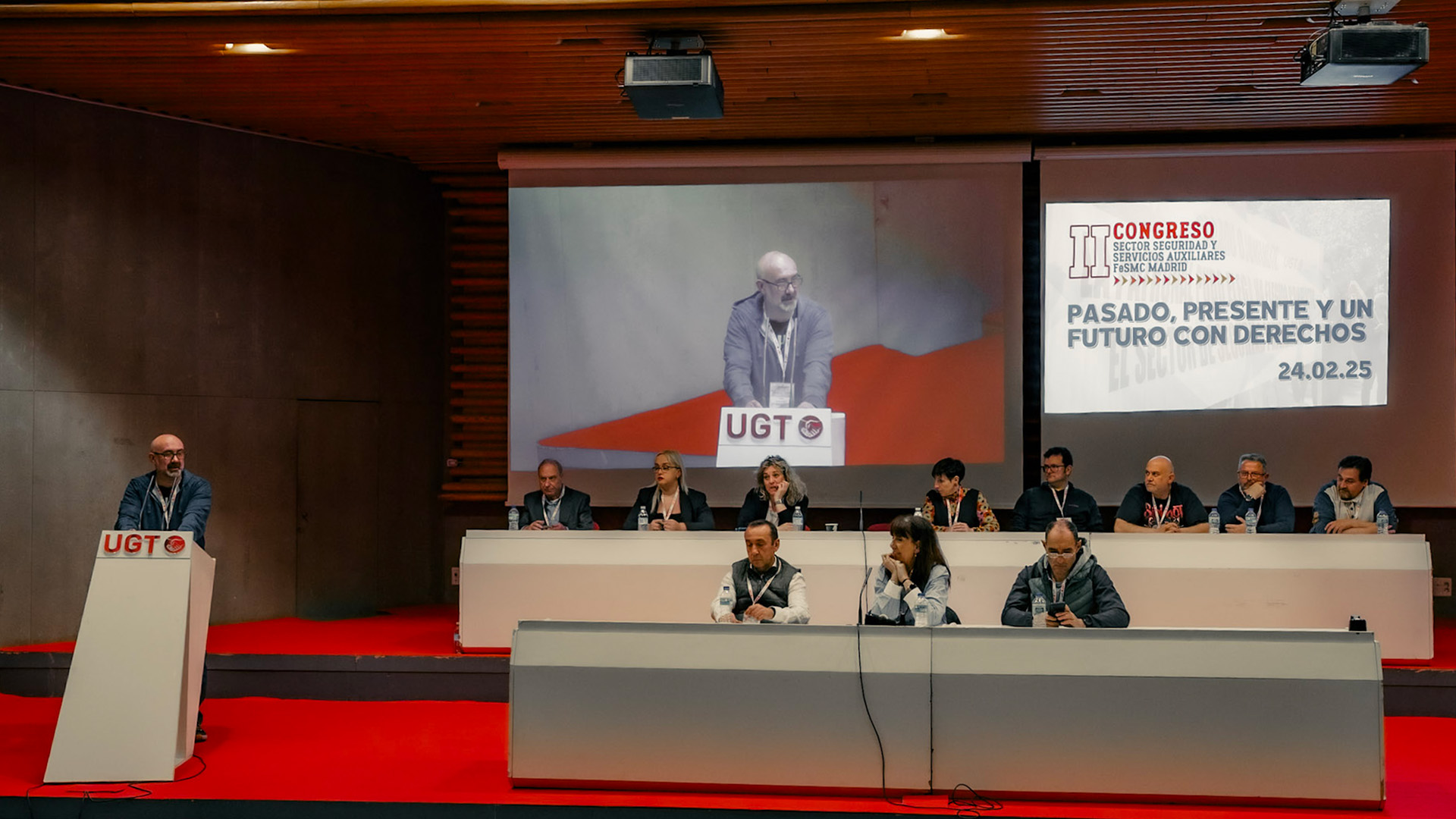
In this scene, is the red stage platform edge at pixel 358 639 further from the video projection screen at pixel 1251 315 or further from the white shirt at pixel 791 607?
the white shirt at pixel 791 607

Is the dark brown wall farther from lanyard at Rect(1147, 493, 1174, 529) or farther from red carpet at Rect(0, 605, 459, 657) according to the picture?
lanyard at Rect(1147, 493, 1174, 529)

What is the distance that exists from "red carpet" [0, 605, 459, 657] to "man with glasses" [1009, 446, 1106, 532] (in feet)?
11.4

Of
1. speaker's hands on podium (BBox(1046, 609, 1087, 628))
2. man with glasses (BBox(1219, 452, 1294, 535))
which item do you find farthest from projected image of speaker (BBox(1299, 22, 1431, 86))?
speaker's hands on podium (BBox(1046, 609, 1087, 628))

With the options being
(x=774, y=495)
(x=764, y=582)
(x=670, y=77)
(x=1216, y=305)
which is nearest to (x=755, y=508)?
(x=774, y=495)

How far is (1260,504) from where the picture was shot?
694 cm

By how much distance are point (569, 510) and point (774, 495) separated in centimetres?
128

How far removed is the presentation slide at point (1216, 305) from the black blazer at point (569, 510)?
3.41 metres

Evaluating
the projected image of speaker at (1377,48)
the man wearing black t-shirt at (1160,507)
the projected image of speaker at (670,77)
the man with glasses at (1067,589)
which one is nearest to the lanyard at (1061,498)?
the man wearing black t-shirt at (1160,507)

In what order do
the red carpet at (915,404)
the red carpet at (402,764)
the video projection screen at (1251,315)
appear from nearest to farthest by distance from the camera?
the red carpet at (402,764), the video projection screen at (1251,315), the red carpet at (915,404)

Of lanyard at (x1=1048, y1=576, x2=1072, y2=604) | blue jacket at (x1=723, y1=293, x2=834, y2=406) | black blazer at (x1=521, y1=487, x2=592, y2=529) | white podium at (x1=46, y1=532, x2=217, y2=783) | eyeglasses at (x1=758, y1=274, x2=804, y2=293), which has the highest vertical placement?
eyeglasses at (x1=758, y1=274, x2=804, y2=293)

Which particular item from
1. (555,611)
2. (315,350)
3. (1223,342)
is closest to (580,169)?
(315,350)

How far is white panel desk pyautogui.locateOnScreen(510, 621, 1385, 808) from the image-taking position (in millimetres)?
4402

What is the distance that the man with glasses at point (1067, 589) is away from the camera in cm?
514

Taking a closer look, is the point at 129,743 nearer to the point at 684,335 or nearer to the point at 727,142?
the point at 684,335
